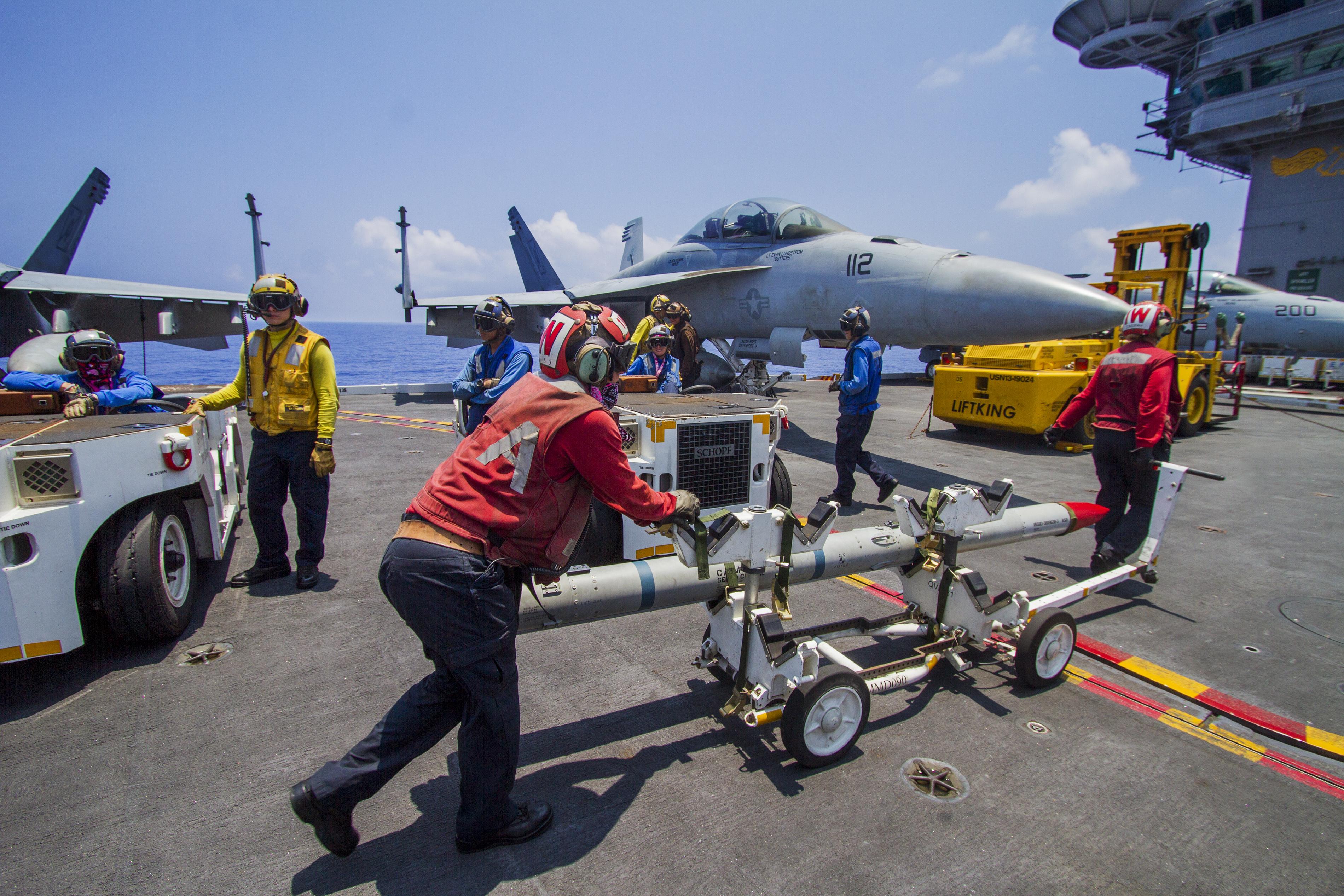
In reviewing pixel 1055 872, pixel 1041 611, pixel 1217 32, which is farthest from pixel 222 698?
pixel 1217 32

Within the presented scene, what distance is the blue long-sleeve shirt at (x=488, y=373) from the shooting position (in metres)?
4.96

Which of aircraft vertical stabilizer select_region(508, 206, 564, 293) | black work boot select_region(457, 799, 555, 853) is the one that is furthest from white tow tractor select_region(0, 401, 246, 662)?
aircraft vertical stabilizer select_region(508, 206, 564, 293)

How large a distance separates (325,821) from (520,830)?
0.64 metres

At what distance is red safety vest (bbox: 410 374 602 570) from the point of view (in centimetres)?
206

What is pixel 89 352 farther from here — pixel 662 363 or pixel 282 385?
pixel 662 363

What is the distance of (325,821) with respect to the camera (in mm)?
2049

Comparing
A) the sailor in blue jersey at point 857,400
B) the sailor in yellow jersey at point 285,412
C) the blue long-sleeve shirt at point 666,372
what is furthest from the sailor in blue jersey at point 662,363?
the sailor in yellow jersey at point 285,412

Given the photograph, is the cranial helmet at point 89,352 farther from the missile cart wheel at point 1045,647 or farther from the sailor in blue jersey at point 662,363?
the missile cart wheel at point 1045,647

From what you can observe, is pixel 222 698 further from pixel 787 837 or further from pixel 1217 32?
pixel 1217 32

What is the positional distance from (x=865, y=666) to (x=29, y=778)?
3.89 meters

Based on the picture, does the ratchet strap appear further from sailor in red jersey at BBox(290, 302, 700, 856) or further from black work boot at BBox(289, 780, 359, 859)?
black work boot at BBox(289, 780, 359, 859)

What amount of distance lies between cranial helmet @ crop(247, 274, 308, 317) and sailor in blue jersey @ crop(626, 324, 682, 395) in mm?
3105

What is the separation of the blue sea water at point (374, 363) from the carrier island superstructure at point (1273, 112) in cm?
1601

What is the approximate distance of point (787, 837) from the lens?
2.26m
